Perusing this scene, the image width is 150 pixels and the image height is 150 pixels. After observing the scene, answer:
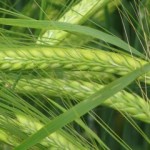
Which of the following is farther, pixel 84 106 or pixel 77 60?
pixel 77 60

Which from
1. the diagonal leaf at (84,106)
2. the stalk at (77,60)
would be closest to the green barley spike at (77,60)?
the stalk at (77,60)

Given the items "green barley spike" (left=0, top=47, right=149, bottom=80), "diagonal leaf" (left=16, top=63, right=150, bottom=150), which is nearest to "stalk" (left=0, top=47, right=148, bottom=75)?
"green barley spike" (left=0, top=47, right=149, bottom=80)

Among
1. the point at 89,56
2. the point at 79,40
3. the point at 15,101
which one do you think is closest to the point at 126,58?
the point at 89,56

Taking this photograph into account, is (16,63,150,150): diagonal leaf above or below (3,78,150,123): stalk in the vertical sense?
below

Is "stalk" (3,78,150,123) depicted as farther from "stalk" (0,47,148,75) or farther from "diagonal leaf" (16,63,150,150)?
"diagonal leaf" (16,63,150,150)

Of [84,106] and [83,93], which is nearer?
[84,106]

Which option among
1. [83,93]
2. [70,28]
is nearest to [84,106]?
[70,28]

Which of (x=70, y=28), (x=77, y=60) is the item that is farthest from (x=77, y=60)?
(x=70, y=28)

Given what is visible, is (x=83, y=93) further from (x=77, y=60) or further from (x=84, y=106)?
(x=84, y=106)

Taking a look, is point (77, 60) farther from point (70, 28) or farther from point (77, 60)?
point (70, 28)
